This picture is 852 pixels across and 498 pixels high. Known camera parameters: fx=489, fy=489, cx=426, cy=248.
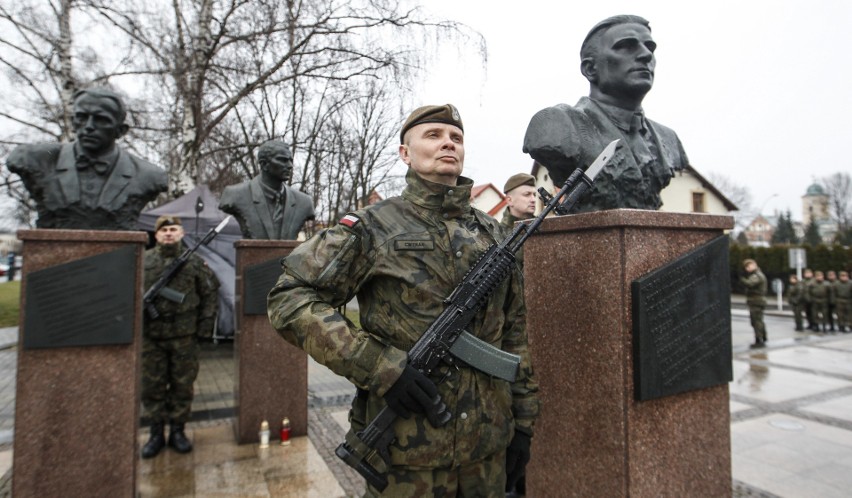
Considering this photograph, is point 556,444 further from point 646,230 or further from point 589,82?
point 589,82

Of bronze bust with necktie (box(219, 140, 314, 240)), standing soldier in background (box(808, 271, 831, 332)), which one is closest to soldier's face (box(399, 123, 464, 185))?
bronze bust with necktie (box(219, 140, 314, 240))

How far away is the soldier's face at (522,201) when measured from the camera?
4816 mm

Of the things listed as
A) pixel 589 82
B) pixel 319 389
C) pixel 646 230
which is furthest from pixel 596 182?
pixel 319 389

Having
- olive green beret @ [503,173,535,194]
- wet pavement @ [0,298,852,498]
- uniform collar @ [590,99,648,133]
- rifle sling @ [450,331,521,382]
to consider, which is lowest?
wet pavement @ [0,298,852,498]

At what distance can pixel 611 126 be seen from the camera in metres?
2.95

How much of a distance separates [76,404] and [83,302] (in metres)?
0.68

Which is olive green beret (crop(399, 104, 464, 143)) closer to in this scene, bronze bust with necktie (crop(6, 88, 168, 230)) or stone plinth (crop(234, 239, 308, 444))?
bronze bust with necktie (crop(6, 88, 168, 230))

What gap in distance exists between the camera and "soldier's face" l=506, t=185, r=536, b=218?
4816mm

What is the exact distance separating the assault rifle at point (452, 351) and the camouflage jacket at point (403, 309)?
0.24 ft

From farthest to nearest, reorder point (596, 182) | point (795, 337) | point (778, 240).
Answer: point (778, 240), point (795, 337), point (596, 182)

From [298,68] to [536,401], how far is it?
10.6 meters

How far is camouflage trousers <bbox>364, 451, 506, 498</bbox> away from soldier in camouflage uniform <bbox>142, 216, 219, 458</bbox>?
3.52 metres

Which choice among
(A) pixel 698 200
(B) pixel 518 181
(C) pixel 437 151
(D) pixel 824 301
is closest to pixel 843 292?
(D) pixel 824 301

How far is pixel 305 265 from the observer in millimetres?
1836
